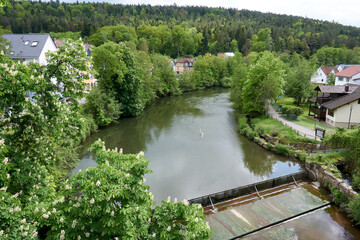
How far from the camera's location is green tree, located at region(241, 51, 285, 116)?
3331 centimetres

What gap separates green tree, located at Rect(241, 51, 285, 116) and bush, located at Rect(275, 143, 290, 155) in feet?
33.1

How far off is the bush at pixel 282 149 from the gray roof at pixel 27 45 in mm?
31868

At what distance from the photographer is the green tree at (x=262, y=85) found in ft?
109

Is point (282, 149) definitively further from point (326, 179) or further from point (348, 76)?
point (348, 76)

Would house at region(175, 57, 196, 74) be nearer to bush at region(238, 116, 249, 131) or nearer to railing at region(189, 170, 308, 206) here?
bush at region(238, 116, 249, 131)

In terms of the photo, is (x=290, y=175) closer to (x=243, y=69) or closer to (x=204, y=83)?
(x=243, y=69)

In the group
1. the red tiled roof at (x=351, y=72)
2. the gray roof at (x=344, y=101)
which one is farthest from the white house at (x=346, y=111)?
the red tiled roof at (x=351, y=72)

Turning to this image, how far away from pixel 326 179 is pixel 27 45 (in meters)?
38.7

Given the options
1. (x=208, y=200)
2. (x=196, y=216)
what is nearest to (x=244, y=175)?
(x=208, y=200)

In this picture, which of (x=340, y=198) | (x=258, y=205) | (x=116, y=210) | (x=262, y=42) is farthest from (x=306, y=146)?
(x=262, y=42)

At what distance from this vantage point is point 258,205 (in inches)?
671

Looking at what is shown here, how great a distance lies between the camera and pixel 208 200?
1709 centimetres

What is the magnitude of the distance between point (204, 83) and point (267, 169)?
47.6 metres

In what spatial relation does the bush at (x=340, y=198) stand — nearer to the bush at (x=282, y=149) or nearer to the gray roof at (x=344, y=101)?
Answer: the bush at (x=282, y=149)
